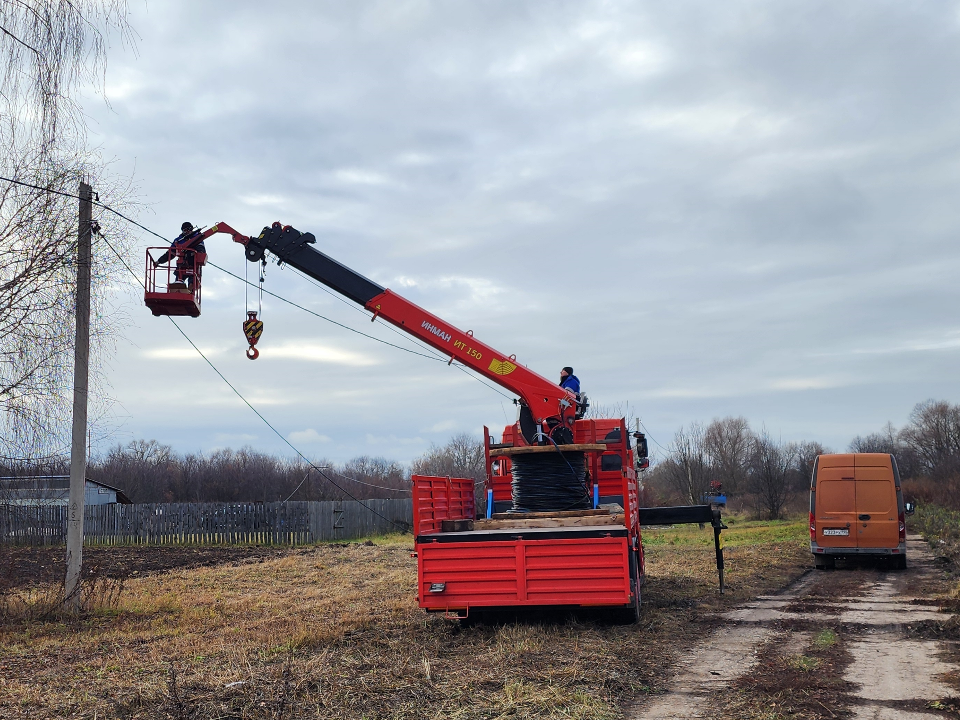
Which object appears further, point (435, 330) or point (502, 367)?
point (435, 330)

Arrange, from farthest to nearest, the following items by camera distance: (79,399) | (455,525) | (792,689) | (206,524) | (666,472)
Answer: (666,472) → (206,524) → (79,399) → (455,525) → (792,689)

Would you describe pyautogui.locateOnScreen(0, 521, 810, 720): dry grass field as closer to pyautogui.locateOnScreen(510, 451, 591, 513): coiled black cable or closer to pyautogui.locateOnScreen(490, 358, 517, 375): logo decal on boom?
pyautogui.locateOnScreen(510, 451, 591, 513): coiled black cable

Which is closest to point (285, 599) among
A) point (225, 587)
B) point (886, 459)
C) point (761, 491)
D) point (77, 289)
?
point (225, 587)

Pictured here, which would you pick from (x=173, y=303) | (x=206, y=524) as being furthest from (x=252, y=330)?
(x=206, y=524)

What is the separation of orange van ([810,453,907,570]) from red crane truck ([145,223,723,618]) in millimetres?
5214

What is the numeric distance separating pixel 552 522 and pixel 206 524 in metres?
27.6

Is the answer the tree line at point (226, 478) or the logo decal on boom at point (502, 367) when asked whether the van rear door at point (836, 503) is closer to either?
the logo decal on boom at point (502, 367)

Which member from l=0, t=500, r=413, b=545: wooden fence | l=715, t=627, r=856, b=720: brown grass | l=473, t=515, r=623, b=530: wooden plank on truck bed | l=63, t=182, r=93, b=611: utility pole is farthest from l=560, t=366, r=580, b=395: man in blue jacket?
l=0, t=500, r=413, b=545: wooden fence

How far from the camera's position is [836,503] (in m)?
18.5

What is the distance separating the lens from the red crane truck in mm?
9609

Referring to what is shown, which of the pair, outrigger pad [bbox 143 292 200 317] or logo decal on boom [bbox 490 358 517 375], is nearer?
outrigger pad [bbox 143 292 200 317]

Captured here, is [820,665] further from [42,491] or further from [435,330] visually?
[42,491]

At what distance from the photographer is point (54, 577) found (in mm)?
13719

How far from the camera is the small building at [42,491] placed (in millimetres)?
12883
